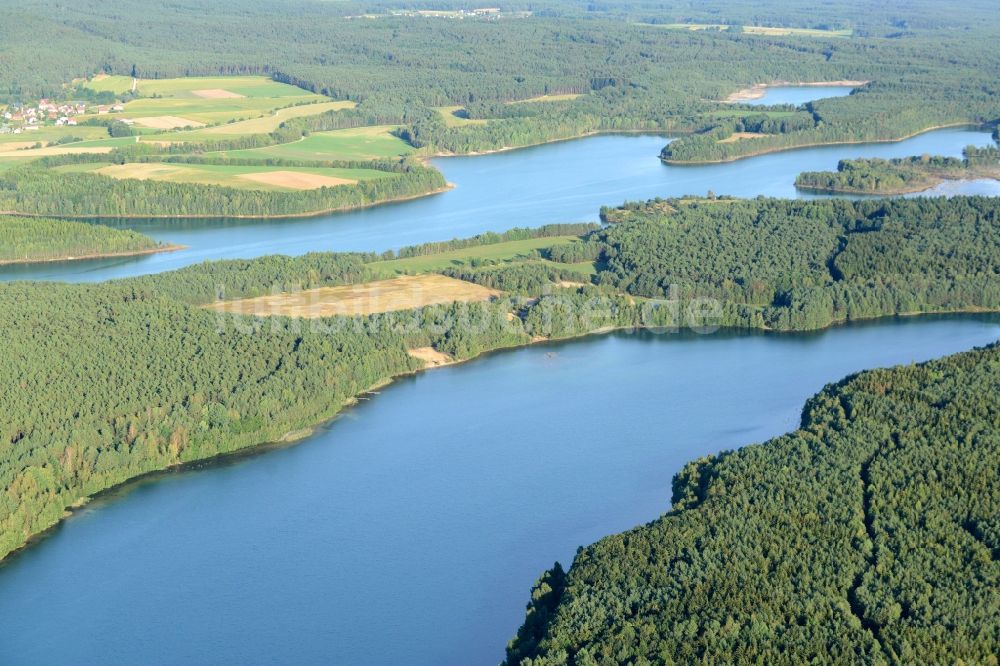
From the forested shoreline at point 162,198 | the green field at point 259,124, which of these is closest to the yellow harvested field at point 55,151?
the green field at point 259,124

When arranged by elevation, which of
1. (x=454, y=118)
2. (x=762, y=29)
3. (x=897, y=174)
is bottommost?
(x=454, y=118)

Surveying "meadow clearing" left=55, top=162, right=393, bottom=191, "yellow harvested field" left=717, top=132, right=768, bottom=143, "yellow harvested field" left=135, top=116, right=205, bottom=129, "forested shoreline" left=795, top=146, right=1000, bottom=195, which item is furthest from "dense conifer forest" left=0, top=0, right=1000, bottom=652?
"yellow harvested field" left=135, top=116, right=205, bottom=129

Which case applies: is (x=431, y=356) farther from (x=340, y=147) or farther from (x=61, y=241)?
(x=340, y=147)

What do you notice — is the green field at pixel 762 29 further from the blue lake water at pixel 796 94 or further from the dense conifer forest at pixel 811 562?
the dense conifer forest at pixel 811 562

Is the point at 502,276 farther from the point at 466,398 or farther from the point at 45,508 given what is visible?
the point at 45,508

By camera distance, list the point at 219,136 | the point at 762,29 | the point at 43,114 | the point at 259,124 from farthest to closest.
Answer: the point at 762,29
the point at 43,114
the point at 259,124
the point at 219,136

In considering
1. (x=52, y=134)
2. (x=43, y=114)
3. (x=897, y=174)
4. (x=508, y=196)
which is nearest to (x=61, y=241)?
(x=508, y=196)

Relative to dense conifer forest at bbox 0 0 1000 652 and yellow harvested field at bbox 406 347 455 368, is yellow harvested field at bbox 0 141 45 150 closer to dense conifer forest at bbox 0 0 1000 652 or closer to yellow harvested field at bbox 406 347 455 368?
dense conifer forest at bbox 0 0 1000 652
